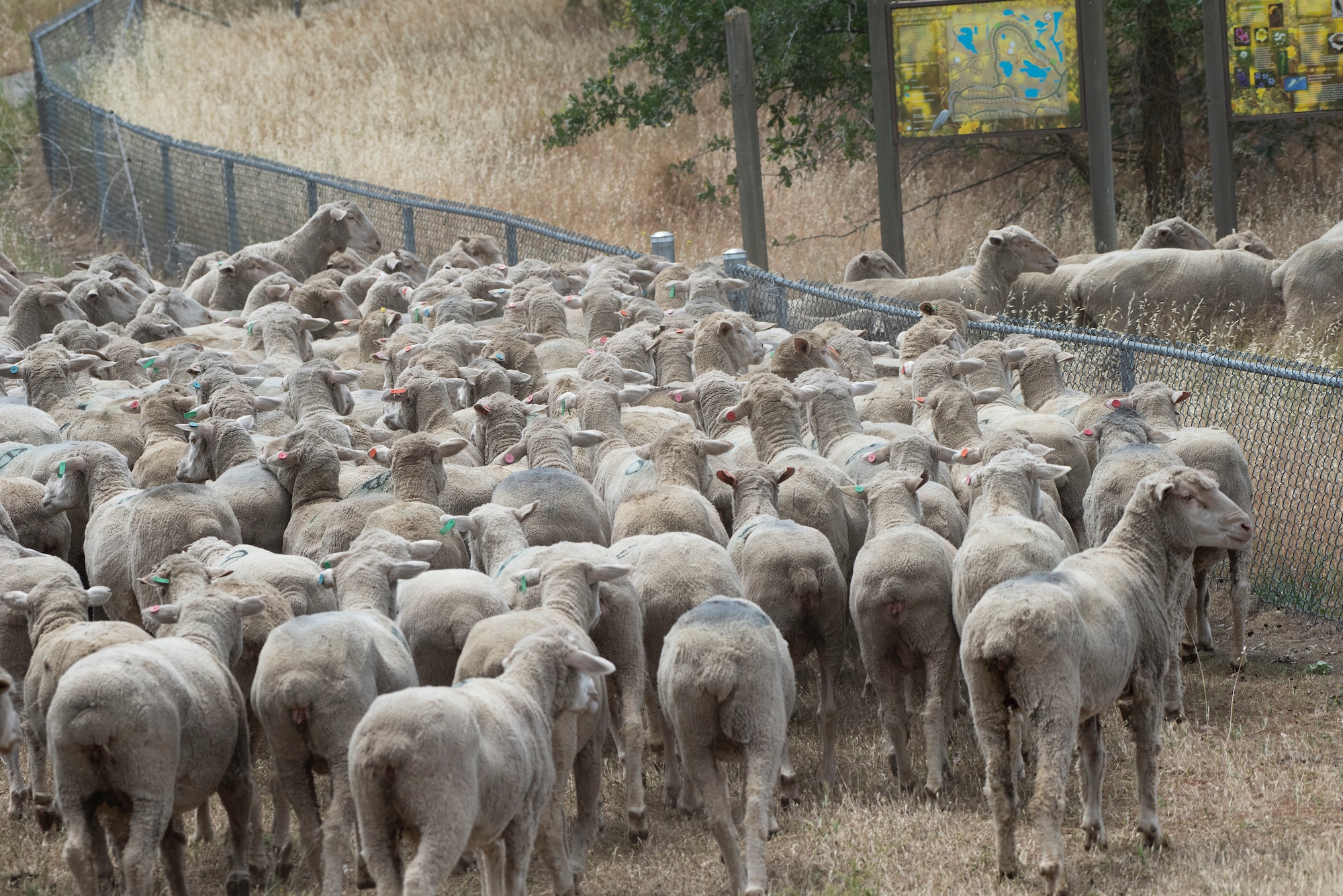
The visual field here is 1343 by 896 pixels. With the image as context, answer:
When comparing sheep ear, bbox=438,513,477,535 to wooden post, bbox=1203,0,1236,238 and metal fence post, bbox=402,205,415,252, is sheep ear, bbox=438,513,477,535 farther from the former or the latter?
metal fence post, bbox=402,205,415,252

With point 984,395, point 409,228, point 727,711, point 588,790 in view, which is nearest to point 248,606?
point 588,790

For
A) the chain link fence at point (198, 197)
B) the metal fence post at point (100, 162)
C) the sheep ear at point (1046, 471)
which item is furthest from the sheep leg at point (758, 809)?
the metal fence post at point (100, 162)

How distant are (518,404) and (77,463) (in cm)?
251

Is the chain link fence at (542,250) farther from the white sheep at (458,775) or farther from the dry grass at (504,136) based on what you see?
the white sheep at (458,775)

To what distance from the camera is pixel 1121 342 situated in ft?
31.0

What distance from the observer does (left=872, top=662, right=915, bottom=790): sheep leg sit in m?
6.85

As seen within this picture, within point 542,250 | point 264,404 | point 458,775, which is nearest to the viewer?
point 458,775

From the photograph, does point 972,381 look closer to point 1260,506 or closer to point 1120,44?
point 1260,506

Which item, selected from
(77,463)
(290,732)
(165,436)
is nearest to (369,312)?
(165,436)

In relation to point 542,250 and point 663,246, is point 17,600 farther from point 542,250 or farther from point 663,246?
point 542,250

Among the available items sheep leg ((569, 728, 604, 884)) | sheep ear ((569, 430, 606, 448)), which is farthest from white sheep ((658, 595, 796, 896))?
sheep ear ((569, 430, 606, 448))

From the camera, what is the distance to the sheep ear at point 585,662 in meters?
5.70

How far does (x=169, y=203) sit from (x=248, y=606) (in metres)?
16.1

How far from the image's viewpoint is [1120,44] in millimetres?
21953
